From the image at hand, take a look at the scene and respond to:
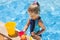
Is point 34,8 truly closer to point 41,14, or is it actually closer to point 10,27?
point 41,14

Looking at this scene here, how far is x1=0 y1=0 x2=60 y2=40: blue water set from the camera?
1.35m

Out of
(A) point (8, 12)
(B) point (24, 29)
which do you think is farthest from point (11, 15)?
(B) point (24, 29)

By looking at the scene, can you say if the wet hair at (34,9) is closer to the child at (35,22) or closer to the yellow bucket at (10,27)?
the child at (35,22)

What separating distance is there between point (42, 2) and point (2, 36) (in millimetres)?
380

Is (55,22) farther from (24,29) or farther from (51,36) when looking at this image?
(24,29)

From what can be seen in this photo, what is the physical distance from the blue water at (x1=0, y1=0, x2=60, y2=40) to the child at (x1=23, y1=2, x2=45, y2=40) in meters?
0.03

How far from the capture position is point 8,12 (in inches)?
54.9

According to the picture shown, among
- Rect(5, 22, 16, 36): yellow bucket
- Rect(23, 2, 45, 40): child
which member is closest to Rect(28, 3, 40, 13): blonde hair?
Rect(23, 2, 45, 40): child

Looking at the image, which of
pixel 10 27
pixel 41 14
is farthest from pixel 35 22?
pixel 10 27

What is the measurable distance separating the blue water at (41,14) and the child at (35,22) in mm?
26

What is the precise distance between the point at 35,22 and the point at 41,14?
7 centimetres

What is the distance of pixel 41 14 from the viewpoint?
4.47 feet

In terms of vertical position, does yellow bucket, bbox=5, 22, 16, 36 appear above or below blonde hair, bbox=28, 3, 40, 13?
below

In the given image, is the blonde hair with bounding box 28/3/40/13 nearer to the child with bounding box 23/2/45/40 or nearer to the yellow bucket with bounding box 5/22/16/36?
the child with bounding box 23/2/45/40
